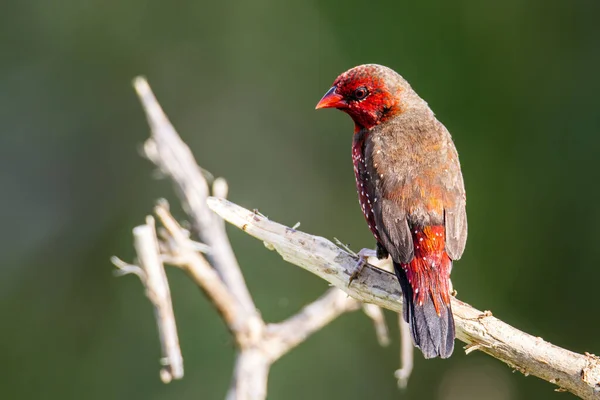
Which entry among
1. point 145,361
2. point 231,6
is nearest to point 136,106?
point 231,6

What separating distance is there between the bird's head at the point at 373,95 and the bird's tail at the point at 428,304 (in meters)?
0.82

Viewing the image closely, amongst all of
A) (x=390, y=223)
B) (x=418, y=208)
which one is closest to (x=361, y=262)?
(x=390, y=223)

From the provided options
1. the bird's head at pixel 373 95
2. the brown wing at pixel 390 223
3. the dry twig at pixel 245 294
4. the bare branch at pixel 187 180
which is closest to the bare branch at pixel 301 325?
the dry twig at pixel 245 294

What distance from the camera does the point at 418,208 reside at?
322 cm

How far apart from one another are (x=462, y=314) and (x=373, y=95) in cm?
112

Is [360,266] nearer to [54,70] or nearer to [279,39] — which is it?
[279,39]

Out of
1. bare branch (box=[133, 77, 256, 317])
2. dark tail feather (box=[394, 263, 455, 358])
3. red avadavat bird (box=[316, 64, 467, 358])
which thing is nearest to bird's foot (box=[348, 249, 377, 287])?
red avadavat bird (box=[316, 64, 467, 358])

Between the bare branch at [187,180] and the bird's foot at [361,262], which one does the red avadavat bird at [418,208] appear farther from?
the bare branch at [187,180]

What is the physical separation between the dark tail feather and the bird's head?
38.7 inches

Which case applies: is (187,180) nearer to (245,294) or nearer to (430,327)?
(245,294)

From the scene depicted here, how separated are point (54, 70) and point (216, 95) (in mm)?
1482

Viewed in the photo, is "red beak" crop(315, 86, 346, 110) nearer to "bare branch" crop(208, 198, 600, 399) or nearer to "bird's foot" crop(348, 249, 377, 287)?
"bare branch" crop(208, 198, 600, 399)

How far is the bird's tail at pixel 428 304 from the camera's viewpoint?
3.00 metres

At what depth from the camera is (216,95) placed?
7.40 m
